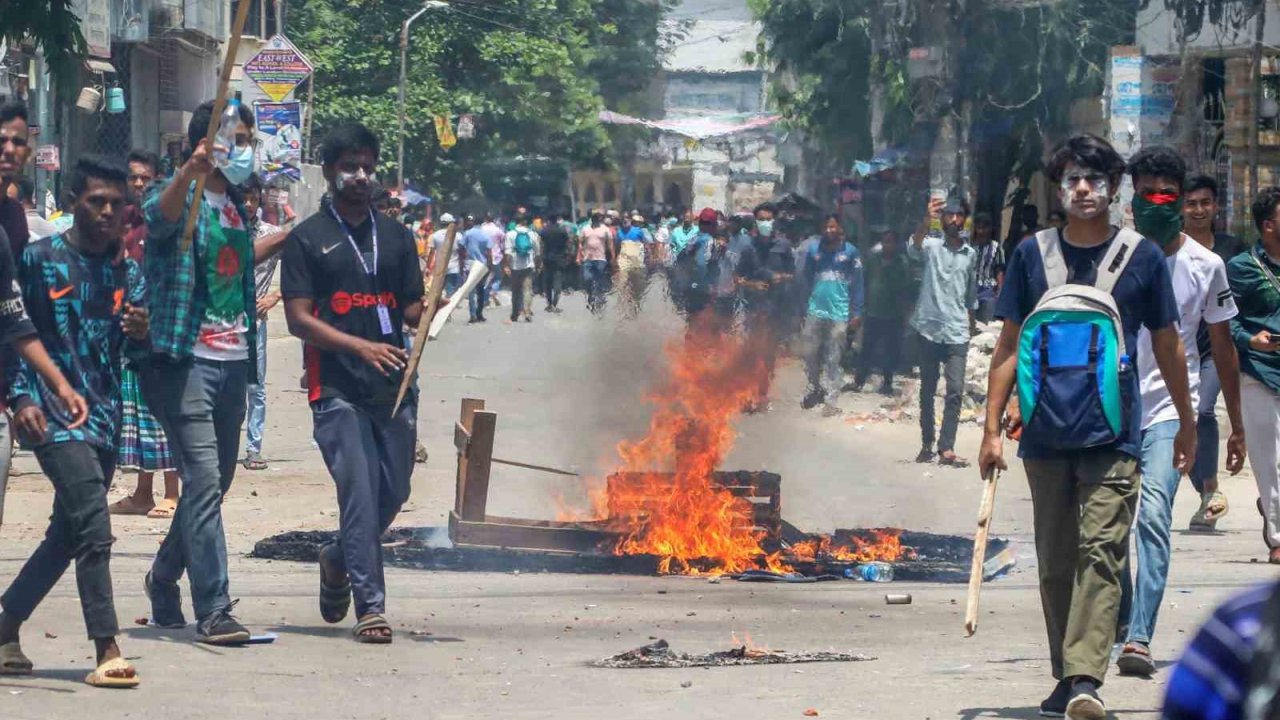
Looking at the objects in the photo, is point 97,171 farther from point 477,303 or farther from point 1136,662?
point 477,303

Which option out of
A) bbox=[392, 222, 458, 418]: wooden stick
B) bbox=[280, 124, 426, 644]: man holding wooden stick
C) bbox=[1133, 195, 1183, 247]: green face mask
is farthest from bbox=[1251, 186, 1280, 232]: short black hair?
bbox=[280, 124, 426, 644]: man holding wooden stick

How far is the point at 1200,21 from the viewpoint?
21.4m

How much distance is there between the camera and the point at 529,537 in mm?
8945

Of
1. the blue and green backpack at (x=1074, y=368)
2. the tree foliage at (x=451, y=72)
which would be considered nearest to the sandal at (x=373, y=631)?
the blue and green backpack at (x=1074, y=368)

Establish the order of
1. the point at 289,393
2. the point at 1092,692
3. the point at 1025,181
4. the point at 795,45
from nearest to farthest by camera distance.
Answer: the point at 1092,692
the point at 289,393
the point at 1025,181
the point at 795,45

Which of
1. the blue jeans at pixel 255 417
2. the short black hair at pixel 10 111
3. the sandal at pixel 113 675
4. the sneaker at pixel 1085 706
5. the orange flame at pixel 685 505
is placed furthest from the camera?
the blue jeans at pixel 255 417

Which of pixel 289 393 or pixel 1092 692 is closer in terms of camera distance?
pixel 1092 692

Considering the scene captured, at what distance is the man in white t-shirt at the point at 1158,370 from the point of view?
6.34 meters

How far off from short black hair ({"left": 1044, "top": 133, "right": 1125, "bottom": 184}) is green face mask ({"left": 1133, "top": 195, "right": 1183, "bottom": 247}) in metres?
0.65

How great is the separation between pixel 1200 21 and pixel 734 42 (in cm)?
5503

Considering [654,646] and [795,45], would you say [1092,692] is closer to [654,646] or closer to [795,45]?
[654,646]

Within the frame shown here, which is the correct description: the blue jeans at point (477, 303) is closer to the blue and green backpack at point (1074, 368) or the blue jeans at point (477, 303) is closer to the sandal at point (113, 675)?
the sandal at point (113, 675)

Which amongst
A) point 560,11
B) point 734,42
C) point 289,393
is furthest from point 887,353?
point 734,42

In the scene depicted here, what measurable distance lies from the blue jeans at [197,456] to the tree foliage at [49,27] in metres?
5.74
